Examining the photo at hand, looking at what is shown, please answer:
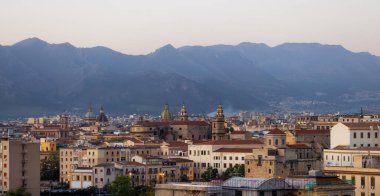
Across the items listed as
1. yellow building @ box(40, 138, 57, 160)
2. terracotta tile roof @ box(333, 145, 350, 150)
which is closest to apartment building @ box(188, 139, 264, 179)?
yellow building @ box(40, 138, 57, 160)

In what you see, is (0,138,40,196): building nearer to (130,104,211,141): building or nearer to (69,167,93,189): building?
(69,167,93,189): building

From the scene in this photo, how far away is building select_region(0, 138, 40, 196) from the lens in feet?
258

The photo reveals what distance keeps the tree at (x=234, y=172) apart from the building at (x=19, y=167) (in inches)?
588

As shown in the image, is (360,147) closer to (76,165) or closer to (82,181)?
(82,181)

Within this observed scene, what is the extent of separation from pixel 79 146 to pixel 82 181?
15.9m

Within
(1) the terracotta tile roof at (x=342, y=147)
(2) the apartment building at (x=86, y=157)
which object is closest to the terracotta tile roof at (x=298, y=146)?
(1) the terracotta tile roof at (x=342, y=147)

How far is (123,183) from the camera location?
82.4 m

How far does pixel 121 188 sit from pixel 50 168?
28431 millimetres

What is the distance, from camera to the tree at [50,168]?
105 meters

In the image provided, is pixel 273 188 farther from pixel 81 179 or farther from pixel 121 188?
pixel 81 179

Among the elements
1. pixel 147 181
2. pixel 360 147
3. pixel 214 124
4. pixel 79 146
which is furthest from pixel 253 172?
pixel 214 124

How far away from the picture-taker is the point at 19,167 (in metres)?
79.1

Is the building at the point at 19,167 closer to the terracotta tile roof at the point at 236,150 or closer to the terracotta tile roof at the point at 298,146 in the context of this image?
the terracotta tile roof at the point at 298,146

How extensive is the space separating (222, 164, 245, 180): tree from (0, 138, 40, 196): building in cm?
1494
